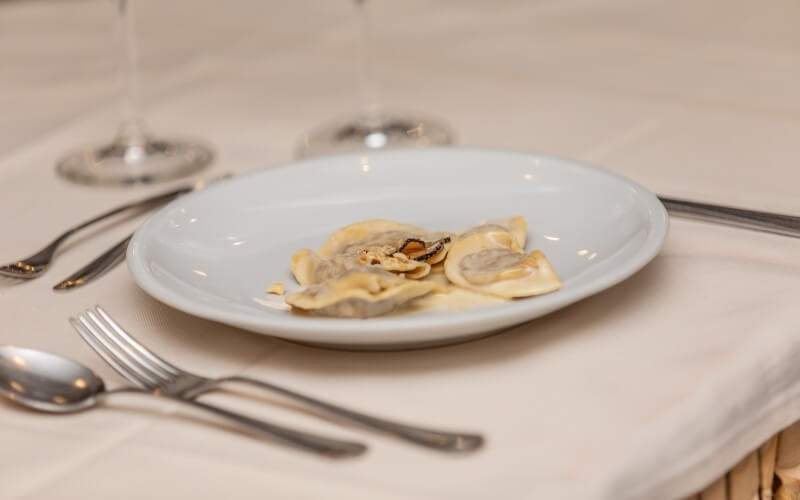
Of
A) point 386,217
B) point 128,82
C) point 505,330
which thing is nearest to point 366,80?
point 128,82

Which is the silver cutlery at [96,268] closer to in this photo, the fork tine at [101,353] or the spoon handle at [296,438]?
the fork tine at [101,353]

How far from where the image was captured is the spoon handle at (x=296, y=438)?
0.62 meters

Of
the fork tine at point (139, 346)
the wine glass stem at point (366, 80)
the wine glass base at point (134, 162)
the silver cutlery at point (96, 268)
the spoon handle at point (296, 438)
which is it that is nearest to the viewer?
the spoon handle at point (296, 438)

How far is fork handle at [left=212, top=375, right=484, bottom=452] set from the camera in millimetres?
616

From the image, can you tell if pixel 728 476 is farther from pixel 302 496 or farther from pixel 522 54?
pixel 522 54

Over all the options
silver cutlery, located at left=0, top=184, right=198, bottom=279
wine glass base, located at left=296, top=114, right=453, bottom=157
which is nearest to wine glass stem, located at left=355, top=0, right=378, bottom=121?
wine glass base, located at left=296, top=114, right=453, bottom=157

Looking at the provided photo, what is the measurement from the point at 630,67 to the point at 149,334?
0.88 meters

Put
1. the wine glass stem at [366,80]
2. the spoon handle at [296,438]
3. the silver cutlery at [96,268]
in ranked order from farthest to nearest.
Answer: the wine glass stem at [366,80] → the silver cutlery at [96,268] → the spoon handle at [296,438]

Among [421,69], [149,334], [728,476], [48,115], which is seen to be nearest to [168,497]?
[149,334]

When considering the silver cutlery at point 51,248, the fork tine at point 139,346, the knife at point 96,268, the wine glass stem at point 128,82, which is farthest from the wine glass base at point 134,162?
the fork tine at point 139,346

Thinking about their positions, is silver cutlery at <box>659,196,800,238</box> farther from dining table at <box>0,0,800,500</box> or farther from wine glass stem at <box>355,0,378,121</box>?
wine glass stem at <box>355,0,378,121</box>

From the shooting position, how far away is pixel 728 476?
0.76 m

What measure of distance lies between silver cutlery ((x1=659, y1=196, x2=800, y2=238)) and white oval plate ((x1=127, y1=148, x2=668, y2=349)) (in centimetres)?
9

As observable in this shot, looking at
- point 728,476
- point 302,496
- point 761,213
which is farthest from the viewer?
point 761,213
